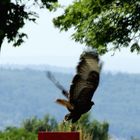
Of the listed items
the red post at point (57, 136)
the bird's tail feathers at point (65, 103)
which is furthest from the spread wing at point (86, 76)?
the red post at point (57, 136)

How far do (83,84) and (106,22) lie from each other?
3225 centimetres

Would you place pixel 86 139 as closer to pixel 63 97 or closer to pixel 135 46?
pixel 63 97

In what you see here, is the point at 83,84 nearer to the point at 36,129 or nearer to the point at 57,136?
the point at 57,136

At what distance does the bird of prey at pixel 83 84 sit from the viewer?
23.9ft

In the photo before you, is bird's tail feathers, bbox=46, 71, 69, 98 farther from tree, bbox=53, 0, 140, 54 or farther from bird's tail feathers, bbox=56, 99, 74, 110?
tree, bbox=53, 0, 140, 54

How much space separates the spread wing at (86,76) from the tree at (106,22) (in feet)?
102

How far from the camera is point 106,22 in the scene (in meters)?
39.5

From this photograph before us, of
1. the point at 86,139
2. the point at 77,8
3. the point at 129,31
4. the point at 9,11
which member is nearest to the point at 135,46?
the point at 129,31


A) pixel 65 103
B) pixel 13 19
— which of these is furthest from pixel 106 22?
pixel 65 103

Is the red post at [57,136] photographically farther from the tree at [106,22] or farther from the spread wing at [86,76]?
the tree at [106,22]

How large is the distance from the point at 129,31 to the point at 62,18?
12.4 ft

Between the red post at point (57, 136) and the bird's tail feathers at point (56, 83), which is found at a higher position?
the bird's tail feathers at point (56, 83)

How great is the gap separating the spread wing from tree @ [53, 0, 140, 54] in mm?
30943

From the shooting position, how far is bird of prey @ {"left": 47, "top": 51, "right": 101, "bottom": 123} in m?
7.28
